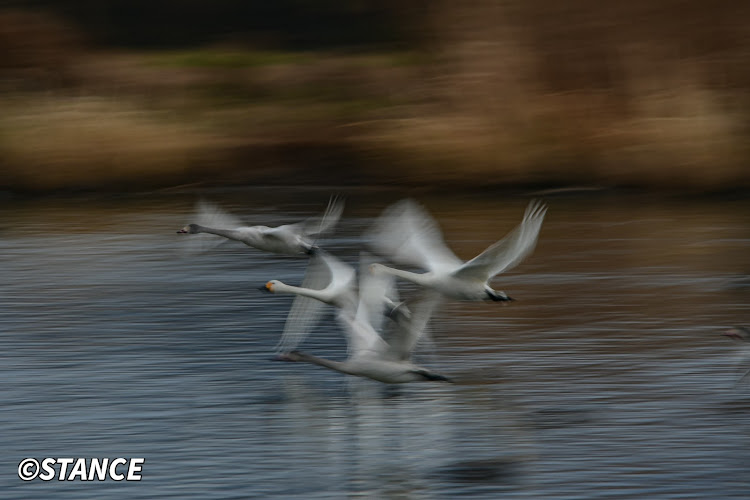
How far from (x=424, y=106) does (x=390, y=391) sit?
1812cm

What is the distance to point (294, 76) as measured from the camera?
39.5 metres

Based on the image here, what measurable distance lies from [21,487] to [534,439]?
127 inches

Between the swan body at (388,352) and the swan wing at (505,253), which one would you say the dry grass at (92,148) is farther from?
the swan body at (388,352)

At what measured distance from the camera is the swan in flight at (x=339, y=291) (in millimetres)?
11344

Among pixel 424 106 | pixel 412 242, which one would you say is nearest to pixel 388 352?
pixel 412 242

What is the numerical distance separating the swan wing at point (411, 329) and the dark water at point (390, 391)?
0.54m

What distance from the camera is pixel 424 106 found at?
29641 millimetres

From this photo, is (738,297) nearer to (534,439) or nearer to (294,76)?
(534,439)

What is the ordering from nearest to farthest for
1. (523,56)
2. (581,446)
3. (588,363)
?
1. (581,446)
2. (588,363)
3. (523,56)

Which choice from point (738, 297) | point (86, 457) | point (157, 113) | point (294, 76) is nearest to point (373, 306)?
point (86, 457)

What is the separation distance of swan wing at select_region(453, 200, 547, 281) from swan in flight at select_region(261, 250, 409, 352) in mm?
563

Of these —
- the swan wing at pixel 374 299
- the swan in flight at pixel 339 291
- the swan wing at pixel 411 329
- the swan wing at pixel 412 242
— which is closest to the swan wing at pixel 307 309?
the swan in flight at pixel 339 291

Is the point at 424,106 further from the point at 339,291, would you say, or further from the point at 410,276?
the point at 410,276

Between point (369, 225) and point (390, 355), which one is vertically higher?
point (369, 225)
